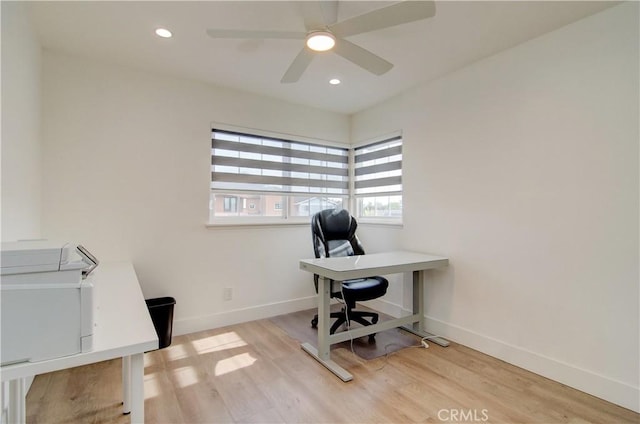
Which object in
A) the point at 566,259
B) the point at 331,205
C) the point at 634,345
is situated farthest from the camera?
the point at 331,205

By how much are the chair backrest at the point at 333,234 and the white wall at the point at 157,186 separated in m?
0.65

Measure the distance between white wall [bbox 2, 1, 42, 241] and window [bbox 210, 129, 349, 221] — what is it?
4.43ft

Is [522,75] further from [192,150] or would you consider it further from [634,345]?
[192,150]

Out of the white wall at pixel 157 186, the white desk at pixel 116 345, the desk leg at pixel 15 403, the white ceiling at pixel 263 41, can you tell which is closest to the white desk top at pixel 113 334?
the white desk at pixel 116 345

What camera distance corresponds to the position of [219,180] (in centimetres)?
322

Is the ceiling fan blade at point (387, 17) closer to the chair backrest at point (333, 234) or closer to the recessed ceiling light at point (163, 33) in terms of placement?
the recessed ceiling light at point (163, 33)

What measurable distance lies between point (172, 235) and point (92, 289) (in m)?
2.03

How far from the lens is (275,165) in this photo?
3.59 m

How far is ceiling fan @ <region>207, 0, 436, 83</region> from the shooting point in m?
1.62

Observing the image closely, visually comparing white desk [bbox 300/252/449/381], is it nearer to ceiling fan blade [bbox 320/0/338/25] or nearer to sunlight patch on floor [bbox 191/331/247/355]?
sunlight patch on floor [bbox 191/331/247/355]

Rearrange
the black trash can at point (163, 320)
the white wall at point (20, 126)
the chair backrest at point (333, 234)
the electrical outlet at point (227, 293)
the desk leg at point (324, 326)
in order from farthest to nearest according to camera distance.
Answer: the electrical outlet at point (227, 293) < the chair backrest at point (333, 234) < the black trash can at point (163, 320) < the desk leg at point (324, 326) < the white wall at point (20, 126)

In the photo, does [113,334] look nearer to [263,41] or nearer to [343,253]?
[263,41]

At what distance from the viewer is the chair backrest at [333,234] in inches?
122

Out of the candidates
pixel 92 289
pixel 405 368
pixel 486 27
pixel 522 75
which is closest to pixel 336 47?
pixel 486 27
